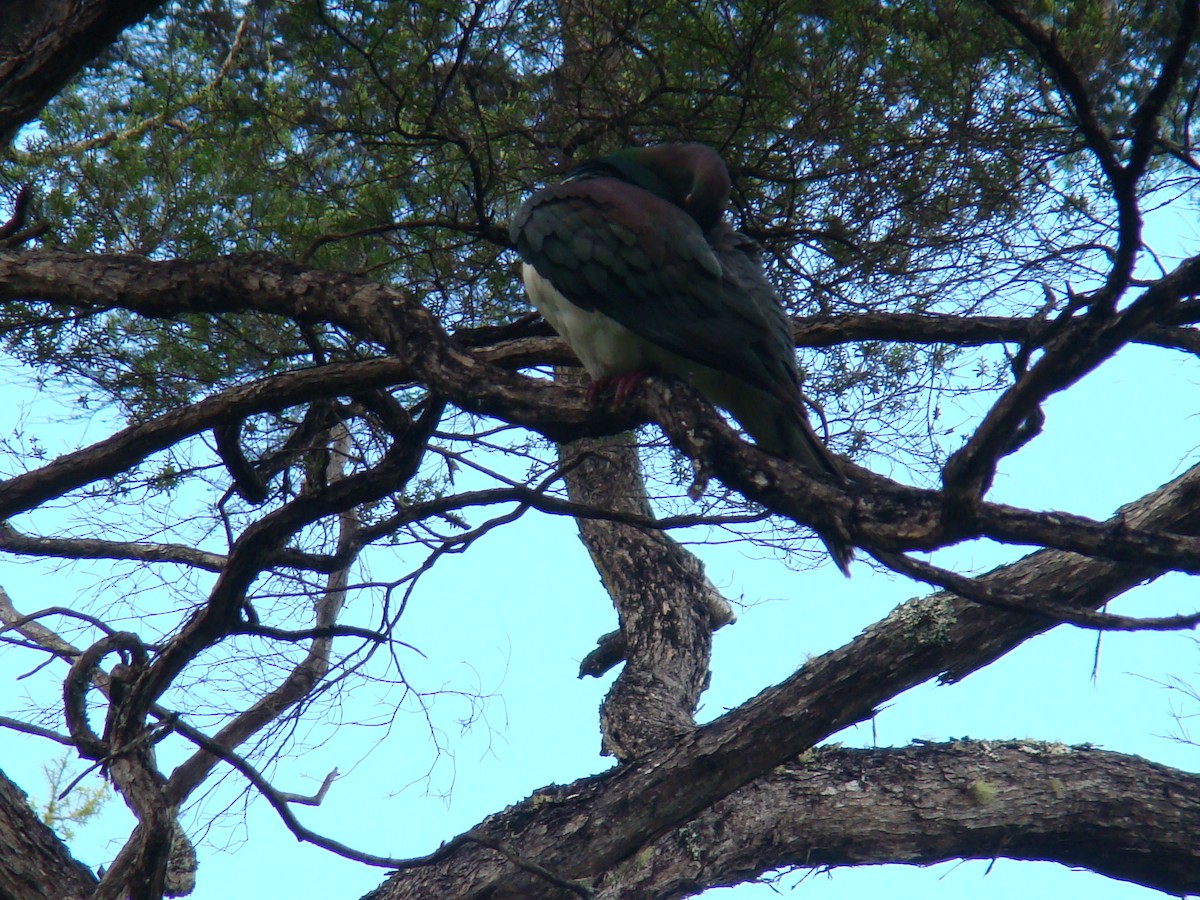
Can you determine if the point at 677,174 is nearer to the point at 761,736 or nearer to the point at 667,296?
the point at 667,296

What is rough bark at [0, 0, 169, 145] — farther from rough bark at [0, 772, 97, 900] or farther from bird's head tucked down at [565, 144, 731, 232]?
rough bark at [0, 772, 97, 900]

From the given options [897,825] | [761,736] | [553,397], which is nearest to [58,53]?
[553,397]

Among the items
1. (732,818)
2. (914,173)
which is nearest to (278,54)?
(914,173)

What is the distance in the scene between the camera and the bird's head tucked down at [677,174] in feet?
9.65

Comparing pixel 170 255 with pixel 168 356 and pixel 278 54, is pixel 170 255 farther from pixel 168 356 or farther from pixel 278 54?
pixel 278 54

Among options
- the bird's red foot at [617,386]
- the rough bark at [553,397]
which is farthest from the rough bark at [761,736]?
the bird's red foot at [617,386]

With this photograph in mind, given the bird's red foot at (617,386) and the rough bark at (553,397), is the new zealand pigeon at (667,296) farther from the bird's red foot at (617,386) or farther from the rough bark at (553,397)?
the rough bark at (553,397)

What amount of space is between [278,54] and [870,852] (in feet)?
10.5

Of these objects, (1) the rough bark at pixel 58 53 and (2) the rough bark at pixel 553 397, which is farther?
(1) the rough bark at pixel 58 53

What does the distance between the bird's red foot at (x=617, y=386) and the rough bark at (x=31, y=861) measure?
5.36ft

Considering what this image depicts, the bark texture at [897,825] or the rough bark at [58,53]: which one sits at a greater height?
the rough bark at [58,53]

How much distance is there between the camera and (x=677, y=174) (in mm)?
3021

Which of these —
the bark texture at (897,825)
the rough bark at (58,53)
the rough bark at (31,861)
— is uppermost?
the rough bark at (58,53)

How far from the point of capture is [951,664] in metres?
3.36
